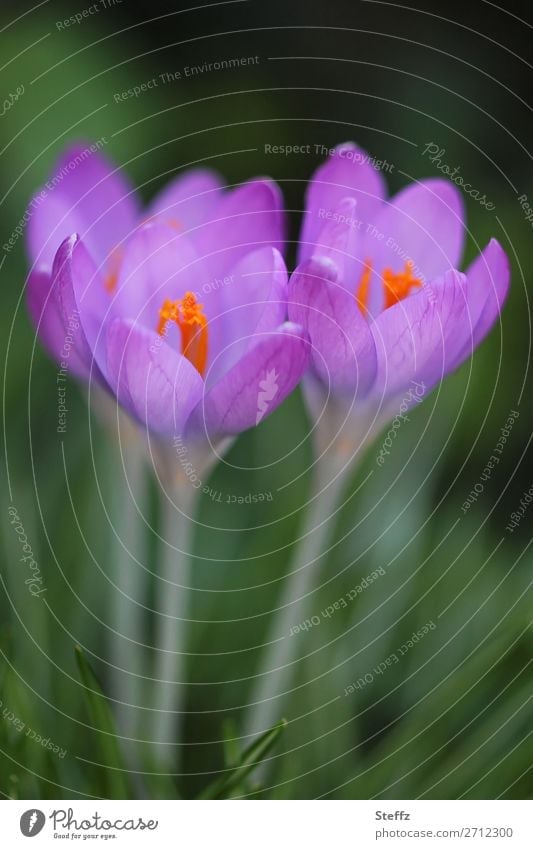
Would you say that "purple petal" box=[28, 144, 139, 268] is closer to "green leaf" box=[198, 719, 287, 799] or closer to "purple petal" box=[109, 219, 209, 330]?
"purple petal" box=[109, 219, 209, 330]

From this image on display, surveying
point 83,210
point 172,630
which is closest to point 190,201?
point 83,210

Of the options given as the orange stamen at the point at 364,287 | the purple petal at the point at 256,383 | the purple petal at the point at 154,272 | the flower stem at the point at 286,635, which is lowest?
the flower stem at the point at 286,635

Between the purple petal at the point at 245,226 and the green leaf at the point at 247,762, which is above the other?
the purple petal at the point at 245,226

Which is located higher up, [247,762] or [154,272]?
[154,272]

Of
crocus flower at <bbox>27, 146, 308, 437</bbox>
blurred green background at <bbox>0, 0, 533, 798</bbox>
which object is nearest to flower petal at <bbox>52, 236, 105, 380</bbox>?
crocus flower at <bbox>27, 146, 308, 437</bbox>

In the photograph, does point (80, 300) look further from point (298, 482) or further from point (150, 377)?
point (298, 482)

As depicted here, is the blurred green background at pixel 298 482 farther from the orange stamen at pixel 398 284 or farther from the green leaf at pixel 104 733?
the orange stamen at pixel 398 284

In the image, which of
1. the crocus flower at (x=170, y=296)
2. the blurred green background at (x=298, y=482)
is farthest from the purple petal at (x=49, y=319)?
the blurred green background at (x=298, y=482)
